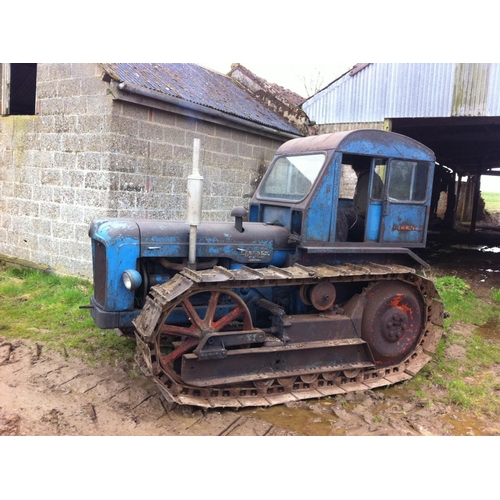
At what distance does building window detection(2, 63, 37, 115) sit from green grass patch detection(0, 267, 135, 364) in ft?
11.2

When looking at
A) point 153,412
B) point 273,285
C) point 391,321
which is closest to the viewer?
point 153,412

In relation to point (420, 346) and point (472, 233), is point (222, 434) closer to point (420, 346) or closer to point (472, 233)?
point (420, 346)

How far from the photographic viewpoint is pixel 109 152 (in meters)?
7.07

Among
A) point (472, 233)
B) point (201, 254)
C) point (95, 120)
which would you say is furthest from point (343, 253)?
point (472, 233)

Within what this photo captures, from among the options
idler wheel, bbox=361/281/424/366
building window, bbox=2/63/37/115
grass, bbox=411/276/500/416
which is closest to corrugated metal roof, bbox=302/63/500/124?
grass, bbox=411/276/500/416

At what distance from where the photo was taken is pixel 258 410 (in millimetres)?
4328

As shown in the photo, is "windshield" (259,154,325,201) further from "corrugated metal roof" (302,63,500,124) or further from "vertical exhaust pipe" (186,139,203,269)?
"corrugated metal roof" (302,63,500,124)

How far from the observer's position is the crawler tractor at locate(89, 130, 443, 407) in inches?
170

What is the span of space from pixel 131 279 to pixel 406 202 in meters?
3.09

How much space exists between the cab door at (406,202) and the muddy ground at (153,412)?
1643 mm

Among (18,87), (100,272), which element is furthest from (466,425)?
(18,87)

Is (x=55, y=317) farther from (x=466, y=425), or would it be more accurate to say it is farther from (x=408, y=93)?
(x=408, y=93)

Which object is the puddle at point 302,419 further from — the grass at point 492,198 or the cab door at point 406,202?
the grass at point 492,198

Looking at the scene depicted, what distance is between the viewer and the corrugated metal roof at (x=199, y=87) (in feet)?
24.6
